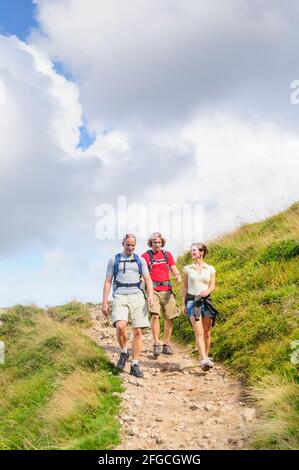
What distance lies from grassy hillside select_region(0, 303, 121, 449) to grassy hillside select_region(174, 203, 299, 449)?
91.9 inches

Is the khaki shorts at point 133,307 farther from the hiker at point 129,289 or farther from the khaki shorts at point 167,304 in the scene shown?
the khaki shorts at point 167,304

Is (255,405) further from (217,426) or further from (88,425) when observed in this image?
(88,425)

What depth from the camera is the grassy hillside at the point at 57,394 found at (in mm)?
7457

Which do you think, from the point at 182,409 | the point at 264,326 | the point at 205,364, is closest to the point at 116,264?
the point at 205,364

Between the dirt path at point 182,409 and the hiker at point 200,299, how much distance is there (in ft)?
1.95

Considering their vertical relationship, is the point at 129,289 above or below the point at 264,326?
above

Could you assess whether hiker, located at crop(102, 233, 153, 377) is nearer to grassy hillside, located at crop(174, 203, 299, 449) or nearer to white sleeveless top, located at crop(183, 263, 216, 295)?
white sleeveless top, located at crop(183, 263, 216, 295)

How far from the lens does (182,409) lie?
8.35 m

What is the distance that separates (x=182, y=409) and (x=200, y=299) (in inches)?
93.4

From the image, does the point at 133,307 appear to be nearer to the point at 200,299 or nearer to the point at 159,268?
the point at 200,299

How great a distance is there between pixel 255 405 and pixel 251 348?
2.30 m

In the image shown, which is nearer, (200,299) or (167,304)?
(200,299)

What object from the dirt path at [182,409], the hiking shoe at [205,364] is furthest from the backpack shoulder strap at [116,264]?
the hiking shoe at [205,364]
